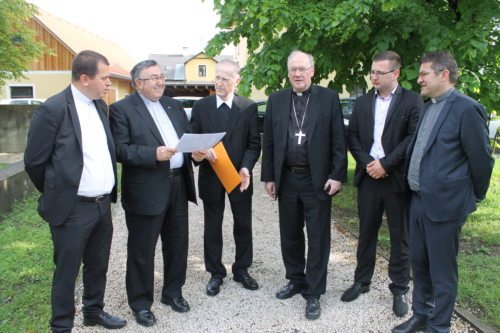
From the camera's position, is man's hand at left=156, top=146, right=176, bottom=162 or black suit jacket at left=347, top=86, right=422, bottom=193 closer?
man's hand at left=156, top=146, right=176, bottom=162

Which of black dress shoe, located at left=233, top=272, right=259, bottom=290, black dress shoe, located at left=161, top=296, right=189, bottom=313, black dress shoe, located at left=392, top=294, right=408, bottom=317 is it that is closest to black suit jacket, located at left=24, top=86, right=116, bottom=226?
black dress shoe, located at left=161, top=296, right=189, bottom=313

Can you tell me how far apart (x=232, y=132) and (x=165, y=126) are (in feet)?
2.24

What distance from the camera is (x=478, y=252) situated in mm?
5418

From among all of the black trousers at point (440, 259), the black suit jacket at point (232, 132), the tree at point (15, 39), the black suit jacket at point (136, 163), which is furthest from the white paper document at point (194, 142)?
the tree at point (15, 39)

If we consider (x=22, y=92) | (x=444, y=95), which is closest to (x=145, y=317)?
(x=444, y=95)

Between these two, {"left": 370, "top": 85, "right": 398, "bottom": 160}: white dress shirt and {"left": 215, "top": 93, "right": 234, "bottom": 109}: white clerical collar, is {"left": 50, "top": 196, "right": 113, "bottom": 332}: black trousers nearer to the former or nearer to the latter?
{"left": 215, "top": 93, "right": 234, "bottom": 109}: white clerical collar

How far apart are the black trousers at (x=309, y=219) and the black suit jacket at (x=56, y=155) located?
180cm

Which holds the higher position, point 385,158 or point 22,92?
point 22,92

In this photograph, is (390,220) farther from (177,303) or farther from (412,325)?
(177,303)

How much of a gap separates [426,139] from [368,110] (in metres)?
0.73

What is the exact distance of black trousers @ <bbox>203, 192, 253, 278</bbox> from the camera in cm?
428

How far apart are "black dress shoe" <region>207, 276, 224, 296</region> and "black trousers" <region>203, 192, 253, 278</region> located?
0.13 ft

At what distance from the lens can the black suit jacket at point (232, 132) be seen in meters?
4.17

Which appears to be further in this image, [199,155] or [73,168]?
[199,155]
